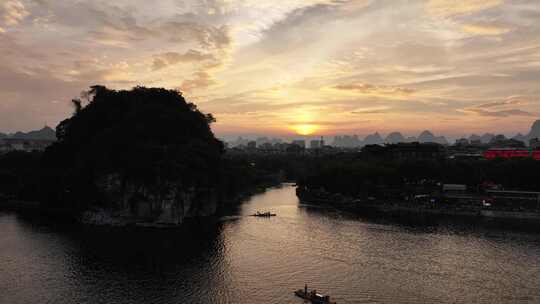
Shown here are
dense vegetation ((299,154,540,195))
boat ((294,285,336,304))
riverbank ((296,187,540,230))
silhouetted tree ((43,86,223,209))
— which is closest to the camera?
boat ((294,285,336,304))

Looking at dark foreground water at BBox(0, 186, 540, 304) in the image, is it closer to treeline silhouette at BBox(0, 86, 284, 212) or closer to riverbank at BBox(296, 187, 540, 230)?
treeline silhouette at BBox(0, 86, 284, 212)

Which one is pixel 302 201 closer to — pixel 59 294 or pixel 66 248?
pixel 66 248

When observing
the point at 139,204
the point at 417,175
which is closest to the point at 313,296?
the point at 139,204

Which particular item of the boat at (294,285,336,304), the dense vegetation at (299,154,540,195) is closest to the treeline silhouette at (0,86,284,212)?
the dense vegetation at (299,154,540,195)

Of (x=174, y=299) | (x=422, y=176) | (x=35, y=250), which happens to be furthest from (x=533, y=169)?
(x=35, y=250)

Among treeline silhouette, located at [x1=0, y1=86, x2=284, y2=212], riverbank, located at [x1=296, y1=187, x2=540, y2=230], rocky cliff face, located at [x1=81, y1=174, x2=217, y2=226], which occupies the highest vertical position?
treeline silhouette, located at [x1=0, y1=86, x2=284, y2=212]

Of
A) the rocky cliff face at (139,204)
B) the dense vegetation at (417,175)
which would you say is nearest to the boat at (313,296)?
the rocky cliff face at (139,204)
